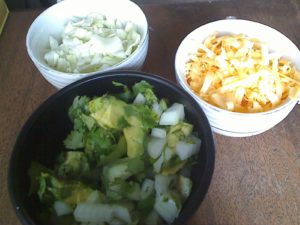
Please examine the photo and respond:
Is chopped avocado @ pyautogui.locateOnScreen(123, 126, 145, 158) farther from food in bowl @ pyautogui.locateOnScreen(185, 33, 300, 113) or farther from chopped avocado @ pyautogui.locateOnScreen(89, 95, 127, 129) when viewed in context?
food in bowl @ pyautogui.locateOnScreen(185, 33, 300, 113)

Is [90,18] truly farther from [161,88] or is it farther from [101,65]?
[161,88]

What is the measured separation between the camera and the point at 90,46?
27.4 inches

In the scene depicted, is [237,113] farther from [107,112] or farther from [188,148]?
[107,112]

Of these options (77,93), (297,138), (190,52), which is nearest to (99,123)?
(77,93)

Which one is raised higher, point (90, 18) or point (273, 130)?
point (90, 18)

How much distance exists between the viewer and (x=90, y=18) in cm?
76

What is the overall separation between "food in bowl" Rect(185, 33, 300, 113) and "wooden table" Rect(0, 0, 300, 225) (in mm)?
84

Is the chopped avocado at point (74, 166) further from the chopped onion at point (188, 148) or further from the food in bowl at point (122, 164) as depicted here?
the chopped onion at point (188, 148)

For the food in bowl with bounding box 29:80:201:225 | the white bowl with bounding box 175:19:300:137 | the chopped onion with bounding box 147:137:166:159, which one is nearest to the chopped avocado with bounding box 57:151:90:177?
the food in bowl with bounding box 29:80:201:225

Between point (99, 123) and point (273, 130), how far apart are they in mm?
337

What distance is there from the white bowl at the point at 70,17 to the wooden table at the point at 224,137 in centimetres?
9

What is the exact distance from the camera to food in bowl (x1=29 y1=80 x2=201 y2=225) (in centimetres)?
49

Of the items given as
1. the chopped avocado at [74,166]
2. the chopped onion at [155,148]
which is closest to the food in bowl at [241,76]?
the chopped onion at [155,148]

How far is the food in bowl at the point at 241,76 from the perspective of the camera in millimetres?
608
